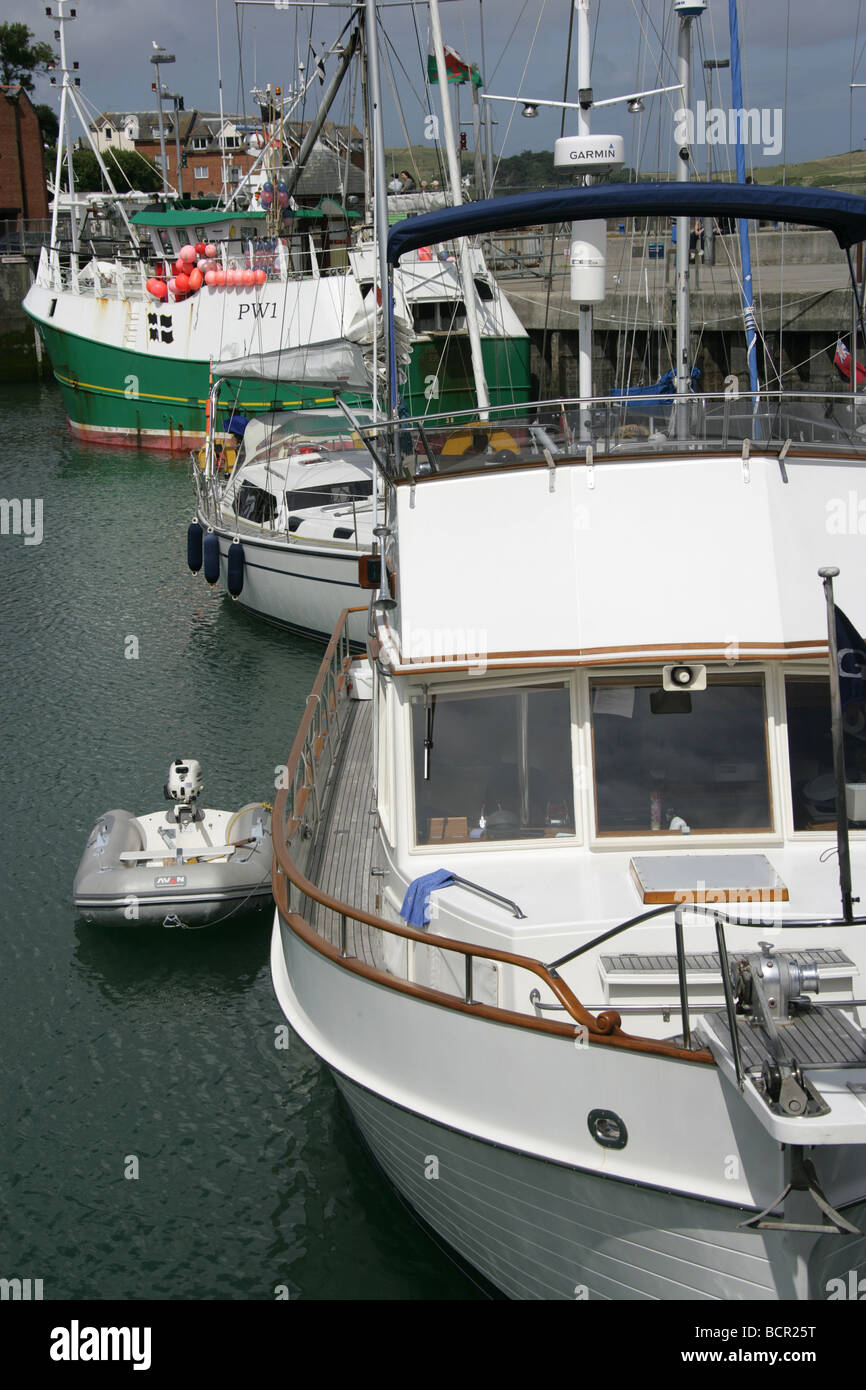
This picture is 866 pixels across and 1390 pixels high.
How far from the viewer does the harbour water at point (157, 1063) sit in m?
8.20

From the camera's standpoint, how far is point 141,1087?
32.9ft

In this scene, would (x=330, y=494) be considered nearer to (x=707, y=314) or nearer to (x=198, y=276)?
(x=707, y=314)

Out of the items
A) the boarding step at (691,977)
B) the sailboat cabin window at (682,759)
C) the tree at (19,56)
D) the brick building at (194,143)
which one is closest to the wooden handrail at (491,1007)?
the boarding step at (691,977)

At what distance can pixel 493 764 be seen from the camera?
7.28 metres

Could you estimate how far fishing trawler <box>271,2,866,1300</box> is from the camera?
5586mm

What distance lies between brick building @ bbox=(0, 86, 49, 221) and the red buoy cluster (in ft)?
124

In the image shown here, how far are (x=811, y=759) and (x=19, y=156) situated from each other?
3026 inches

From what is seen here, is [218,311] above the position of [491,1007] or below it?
above

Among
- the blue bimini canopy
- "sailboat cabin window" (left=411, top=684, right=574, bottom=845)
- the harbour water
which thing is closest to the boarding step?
"sailboat cabin window" (left=411, top=684, right=574, bottom=845)

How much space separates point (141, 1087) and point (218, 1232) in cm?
186

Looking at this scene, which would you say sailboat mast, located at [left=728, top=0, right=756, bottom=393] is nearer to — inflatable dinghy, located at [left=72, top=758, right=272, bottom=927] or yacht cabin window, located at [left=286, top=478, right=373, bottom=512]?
yacht cabin window, located at [left=286, top=478, right=373, bottom=512]

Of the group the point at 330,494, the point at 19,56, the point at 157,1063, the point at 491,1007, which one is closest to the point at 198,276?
the point at 330,494

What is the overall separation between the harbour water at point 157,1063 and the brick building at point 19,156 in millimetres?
61451

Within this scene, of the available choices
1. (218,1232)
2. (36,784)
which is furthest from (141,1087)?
(36,784)
